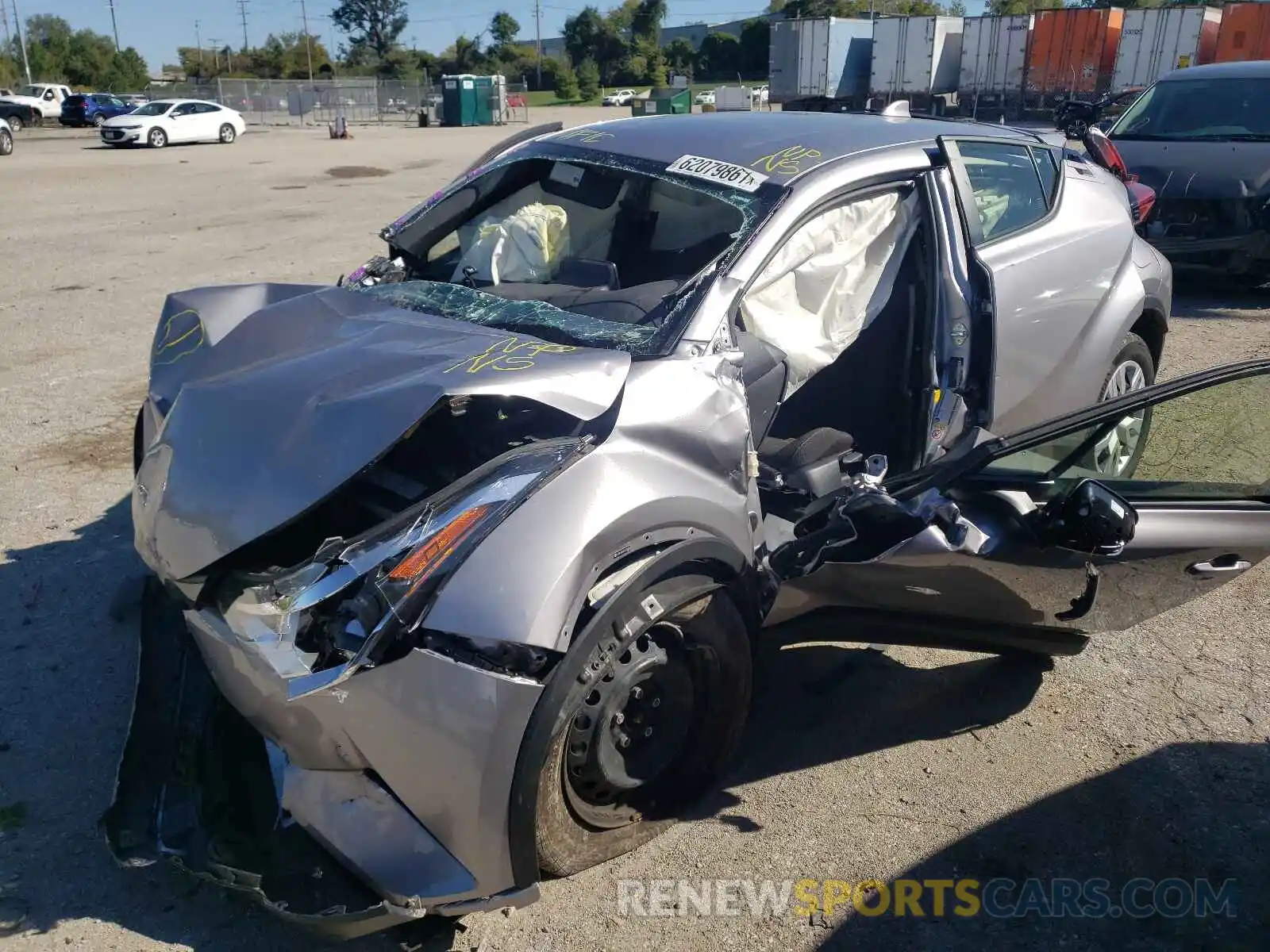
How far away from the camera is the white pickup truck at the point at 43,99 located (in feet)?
132

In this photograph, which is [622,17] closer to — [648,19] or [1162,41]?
[648,19]

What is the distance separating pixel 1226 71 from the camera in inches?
370

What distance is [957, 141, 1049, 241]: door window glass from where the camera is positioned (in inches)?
159

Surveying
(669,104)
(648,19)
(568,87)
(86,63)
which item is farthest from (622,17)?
(669,104)

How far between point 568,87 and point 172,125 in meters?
46.2

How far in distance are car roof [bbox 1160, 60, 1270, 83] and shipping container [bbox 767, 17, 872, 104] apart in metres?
22.0

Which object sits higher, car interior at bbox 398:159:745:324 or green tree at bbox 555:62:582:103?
green tree at bbox 555:62:582:103

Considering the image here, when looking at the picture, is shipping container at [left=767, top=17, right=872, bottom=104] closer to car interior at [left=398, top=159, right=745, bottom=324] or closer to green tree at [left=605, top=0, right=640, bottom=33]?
car interior at [left=398, top=159, right=745, bottom=324]

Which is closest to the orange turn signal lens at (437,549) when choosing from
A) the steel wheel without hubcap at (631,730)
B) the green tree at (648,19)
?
the steel wheel without hubcap at (631,730)

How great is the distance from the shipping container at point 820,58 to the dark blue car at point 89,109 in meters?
24.2

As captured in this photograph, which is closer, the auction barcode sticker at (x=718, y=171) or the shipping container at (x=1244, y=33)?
the auction barcode sticker at (x=718, y=171)

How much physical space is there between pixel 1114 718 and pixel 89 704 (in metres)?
3.41

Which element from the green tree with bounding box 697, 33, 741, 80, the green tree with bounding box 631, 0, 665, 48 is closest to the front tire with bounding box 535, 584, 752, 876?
the green tree with bounding box 697, 33, 741, 80

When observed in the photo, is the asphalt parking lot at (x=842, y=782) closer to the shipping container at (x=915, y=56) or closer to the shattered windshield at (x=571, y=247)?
the shattered windshield at (x=571, y=247)
